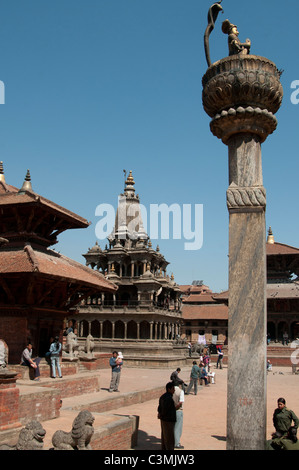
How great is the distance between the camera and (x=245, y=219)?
278 inches

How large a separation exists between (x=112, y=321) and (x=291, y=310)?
17.1m

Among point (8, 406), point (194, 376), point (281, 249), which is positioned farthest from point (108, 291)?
point (281, 249)

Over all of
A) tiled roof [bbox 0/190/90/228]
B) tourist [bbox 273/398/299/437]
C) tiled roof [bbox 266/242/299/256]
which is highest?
tiled roof [bbox 266/242/299/256]

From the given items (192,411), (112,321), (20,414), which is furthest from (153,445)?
(112,321)

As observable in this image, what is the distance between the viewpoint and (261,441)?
650 centimetres

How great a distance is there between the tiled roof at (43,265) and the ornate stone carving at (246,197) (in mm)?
10278

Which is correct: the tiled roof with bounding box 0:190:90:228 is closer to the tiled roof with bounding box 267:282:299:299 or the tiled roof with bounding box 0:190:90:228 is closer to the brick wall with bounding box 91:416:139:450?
the brick wall with bounding box 91:416:139:450

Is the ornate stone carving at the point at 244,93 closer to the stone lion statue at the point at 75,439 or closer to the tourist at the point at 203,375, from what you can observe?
the stone lion statue at the point at 75,439

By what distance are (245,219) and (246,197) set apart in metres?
0.34

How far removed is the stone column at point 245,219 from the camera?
657 centimetres

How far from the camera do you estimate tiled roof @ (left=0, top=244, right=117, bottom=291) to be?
53.3 feet

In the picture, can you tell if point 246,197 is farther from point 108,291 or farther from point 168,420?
point 108,291

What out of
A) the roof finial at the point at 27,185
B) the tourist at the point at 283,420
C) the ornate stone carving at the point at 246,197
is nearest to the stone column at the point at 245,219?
the ornate stone carving at the point at 246,197

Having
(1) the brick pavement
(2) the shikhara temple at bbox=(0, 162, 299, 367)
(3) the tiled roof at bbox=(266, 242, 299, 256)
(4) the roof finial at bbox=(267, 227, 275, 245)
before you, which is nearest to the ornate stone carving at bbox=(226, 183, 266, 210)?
(1) the brick pavement
